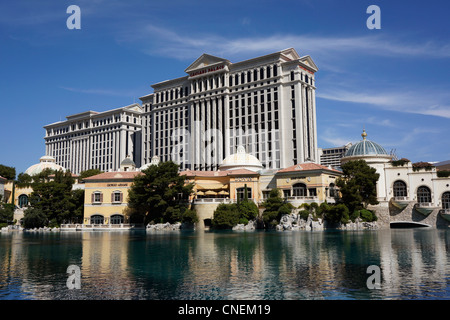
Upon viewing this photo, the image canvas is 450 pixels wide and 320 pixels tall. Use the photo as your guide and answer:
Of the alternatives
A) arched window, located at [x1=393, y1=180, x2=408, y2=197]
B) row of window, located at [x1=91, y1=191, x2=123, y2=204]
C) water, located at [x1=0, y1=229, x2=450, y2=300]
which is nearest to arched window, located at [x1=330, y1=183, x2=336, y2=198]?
arched window, located at [x1=393, y1=180, x2=408, y2=197]

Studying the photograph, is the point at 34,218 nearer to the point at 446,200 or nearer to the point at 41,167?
the point at 41,167

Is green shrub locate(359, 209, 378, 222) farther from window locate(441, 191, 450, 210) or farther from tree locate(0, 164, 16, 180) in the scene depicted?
tree locate(0, 164, 16, 180)

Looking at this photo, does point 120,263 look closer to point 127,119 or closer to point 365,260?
point 365,260

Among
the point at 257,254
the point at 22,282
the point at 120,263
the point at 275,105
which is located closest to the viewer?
the point at 22,282

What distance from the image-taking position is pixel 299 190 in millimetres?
75875

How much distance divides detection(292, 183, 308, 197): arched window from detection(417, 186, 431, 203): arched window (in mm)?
21435

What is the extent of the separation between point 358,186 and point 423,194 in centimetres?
1648

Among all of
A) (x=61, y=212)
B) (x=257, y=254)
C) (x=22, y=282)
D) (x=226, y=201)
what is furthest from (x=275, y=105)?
(x=22, y=282)

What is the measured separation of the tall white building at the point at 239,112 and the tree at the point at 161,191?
43.1m

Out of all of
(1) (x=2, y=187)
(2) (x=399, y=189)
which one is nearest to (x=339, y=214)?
(2) (x=399, y=189)

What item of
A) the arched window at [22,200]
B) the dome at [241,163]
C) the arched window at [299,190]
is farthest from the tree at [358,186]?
the arched window at [22,200]

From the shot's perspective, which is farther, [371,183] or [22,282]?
[371,183]
